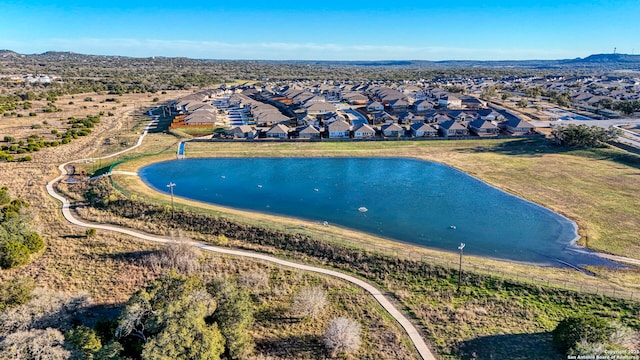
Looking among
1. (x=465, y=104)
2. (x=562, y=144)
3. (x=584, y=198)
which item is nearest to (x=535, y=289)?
(x=584, y=198)

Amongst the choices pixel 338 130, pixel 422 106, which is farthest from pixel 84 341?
pixel 422 106

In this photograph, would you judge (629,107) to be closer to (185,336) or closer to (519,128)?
(519,128)

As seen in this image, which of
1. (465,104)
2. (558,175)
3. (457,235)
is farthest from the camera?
(465,104)

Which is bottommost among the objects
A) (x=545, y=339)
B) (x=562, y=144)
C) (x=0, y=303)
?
(x=545, y=339)

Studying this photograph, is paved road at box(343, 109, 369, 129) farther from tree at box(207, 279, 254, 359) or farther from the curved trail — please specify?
tree at box(207, 279, 254, 359)

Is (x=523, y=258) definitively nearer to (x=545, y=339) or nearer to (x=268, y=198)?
(x=545, y=339)

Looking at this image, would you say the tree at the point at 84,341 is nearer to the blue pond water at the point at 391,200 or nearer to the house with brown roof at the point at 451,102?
the blue pond water at the point at 391,200

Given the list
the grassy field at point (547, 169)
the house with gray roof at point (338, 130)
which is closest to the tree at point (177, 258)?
the grassy field at point (547, 169)
